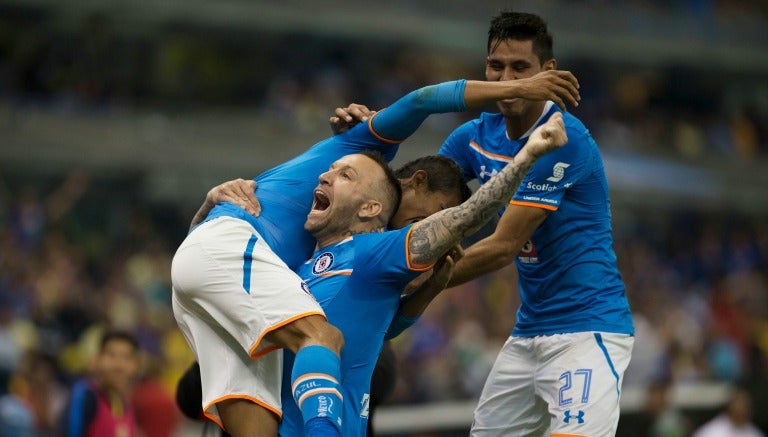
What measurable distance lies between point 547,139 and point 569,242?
3.48ft

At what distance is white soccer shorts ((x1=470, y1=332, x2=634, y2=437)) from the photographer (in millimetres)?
5727

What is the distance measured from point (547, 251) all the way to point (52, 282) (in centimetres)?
774

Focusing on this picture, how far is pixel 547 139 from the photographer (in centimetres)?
502

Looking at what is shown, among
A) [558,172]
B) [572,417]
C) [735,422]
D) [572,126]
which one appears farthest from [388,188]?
[735,422]

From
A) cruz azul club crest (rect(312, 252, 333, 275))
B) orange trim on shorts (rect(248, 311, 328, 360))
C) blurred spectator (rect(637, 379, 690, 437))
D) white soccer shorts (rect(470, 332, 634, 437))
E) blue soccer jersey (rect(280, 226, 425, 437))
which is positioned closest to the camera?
orange trim on shorts (rect(248, 311, 328, 360))

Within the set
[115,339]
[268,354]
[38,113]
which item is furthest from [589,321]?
[38,113]

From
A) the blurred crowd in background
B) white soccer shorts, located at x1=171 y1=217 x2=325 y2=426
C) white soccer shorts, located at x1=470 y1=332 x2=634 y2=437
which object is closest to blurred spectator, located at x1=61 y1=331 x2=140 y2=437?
the blurred crowd in background

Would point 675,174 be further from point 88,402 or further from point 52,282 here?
point 88,402

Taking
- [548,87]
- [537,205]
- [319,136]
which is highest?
[548,87]

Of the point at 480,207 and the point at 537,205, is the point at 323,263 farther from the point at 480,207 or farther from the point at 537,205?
the point at 537,205

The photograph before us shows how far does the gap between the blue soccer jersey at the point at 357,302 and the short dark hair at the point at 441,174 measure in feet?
1.62

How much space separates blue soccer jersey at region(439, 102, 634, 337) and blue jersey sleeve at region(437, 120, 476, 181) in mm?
205

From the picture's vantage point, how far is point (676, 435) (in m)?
11.5

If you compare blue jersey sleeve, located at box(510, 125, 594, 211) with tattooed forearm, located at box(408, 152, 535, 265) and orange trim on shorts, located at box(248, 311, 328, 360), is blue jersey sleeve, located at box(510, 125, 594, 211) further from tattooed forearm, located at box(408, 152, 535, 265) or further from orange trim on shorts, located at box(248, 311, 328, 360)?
orange trim on shorts, located at box(248, 311, 328, 360)
